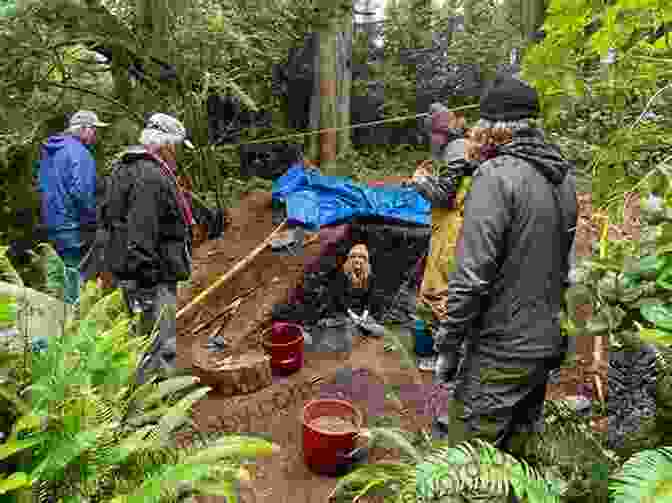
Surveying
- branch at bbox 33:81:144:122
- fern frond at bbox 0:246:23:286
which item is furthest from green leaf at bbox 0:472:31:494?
branch at bbox 33:81:144:122

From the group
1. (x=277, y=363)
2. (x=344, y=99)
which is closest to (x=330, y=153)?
(x=344, y=99)

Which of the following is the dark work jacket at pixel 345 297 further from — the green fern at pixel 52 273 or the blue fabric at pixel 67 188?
the green fern at pixel 52 273

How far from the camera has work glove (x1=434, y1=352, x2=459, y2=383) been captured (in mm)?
2773

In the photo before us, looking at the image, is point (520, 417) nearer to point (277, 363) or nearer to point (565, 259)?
point (565, 259)

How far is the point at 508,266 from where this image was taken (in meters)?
2.48

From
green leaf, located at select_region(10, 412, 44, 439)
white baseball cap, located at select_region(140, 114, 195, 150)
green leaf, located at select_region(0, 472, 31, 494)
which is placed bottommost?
green leaf, located at select_region(0, 472, 31, 494)

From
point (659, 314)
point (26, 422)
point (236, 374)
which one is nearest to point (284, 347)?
point (236, 374)

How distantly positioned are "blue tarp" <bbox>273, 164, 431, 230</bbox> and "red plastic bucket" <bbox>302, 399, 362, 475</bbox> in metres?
3.66

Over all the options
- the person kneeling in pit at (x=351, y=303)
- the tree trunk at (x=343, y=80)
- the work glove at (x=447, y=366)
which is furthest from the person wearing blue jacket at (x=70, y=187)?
the tree trunk at (x=343, y=80)

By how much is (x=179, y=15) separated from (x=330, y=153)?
3.53 m

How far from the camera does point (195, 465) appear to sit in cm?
200

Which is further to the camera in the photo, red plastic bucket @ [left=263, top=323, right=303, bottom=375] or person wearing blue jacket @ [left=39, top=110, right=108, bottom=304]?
red plastic bucket @ [left=263, top=323, right=303, bottom=375]

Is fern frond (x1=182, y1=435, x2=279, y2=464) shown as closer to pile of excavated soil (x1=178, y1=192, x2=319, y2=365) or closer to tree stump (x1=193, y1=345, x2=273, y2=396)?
tree stump (x1=193, y1=345, x2=273, y2=396)

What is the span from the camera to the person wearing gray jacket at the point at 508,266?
2438 mm
